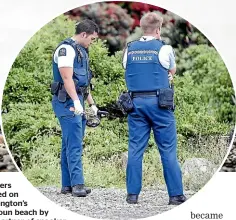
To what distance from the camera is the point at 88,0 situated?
1178cm

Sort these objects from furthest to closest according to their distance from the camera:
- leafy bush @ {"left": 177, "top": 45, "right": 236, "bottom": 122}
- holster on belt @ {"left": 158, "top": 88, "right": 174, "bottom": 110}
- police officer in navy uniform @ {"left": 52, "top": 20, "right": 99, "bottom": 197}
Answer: leafy bush @ {"left": 177, "top": 45, "right": 236, "bottom": 122} < police officer in navy uniform @ {"left": 52, "top": 20, "right": 99, "bottom": 197} < holster on belt @ {"left": 158, "top": 88, "right": 174, "bottom": 110}

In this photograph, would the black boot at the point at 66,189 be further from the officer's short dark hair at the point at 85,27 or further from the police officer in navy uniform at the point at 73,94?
the officer's short dark hair at the point at 85,27

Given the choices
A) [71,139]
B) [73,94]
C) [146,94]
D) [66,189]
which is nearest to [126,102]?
[146,94]

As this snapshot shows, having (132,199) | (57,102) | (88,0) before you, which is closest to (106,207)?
(132,199)

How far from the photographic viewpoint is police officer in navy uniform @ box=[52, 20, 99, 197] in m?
11.6

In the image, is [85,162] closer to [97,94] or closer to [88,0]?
[97,94]

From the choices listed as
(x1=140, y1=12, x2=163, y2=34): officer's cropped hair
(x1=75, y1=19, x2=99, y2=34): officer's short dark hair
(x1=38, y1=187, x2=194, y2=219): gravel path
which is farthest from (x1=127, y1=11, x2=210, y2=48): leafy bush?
(x1=38, y1=187, x2=194, y2=219): gravel path

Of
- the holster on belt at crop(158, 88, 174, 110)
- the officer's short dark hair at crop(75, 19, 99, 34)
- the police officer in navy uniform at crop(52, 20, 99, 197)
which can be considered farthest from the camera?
the officer's short dark hair at crop(75, 19, 99, 34)

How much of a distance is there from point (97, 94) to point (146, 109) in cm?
65

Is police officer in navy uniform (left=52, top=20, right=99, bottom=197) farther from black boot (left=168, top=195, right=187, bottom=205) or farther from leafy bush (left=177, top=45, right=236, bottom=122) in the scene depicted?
leafy bush (left=177, top=45, right=236, bottom=122)

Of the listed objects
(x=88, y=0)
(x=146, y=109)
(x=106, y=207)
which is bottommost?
(x=106, y=207)

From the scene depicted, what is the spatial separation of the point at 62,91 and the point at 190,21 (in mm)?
1215

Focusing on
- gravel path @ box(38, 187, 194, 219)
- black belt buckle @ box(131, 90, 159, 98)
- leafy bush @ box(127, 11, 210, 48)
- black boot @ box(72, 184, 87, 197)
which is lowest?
gravel path @ box(38, 187, 194, 219)

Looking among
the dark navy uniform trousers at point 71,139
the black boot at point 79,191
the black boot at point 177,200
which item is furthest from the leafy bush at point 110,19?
the black boot at point 177,200
